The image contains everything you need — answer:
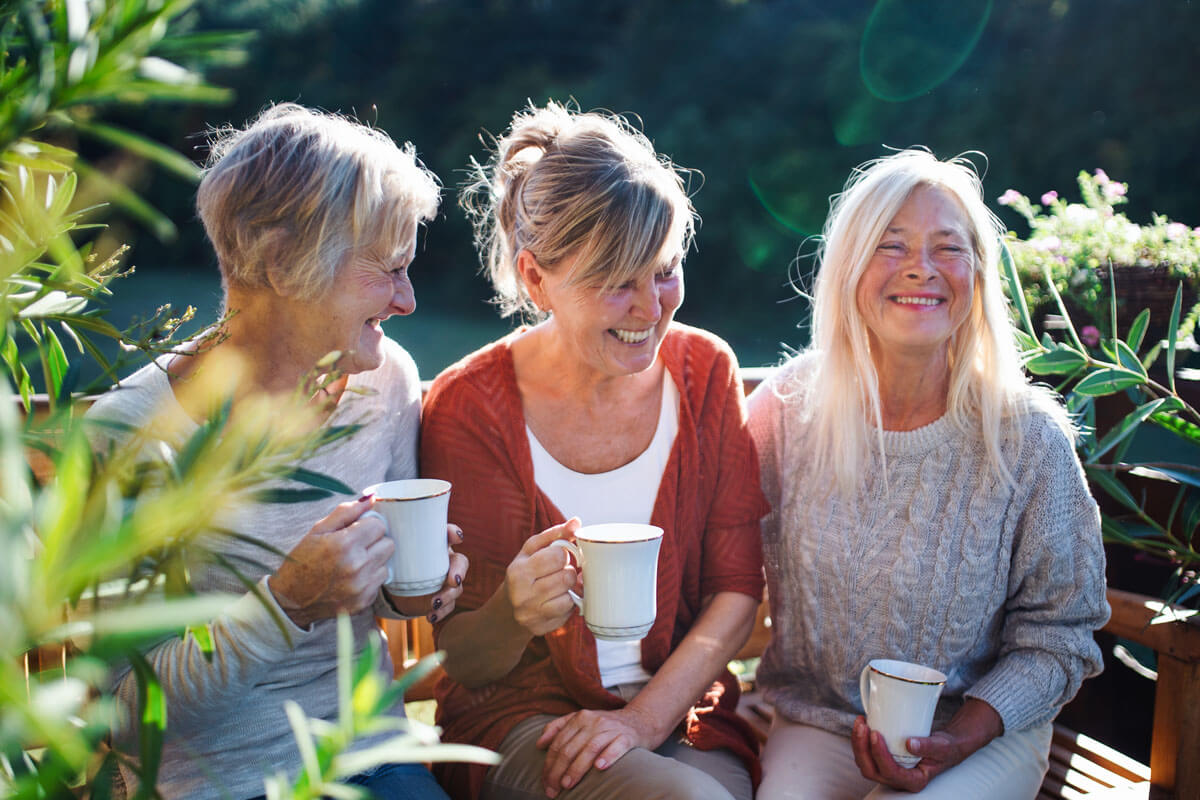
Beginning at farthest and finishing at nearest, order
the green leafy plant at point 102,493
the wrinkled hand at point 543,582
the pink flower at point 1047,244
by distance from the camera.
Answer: the pink flower at point 1047,244 → the wrinkled hand at point 543,582 → the green leafy plant at point 102,493

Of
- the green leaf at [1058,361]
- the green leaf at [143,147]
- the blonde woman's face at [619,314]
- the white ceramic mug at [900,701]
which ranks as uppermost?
the green leaf at [143,147]

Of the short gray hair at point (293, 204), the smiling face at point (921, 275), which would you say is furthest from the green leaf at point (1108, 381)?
the short gray hair at point (293, 204)

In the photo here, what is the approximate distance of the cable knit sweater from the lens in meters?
1.77

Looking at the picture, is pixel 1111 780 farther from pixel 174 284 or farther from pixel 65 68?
pixel 174 284

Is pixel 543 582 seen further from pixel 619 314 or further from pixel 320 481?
pixel 320 481

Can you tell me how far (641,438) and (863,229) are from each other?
0.61m

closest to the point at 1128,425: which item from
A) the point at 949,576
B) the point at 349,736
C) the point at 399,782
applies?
the point at 949,576

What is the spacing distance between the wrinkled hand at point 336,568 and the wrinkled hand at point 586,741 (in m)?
0.47

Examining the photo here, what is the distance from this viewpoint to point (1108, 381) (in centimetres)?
193

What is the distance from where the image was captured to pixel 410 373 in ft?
6.12

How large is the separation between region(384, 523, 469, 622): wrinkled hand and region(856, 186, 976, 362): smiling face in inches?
37.3

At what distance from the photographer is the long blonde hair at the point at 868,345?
1894 mm

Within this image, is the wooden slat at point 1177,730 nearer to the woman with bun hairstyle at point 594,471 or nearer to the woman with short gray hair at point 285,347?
the woman with bun hairstyle at point 594,471

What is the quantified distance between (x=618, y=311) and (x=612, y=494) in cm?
36
